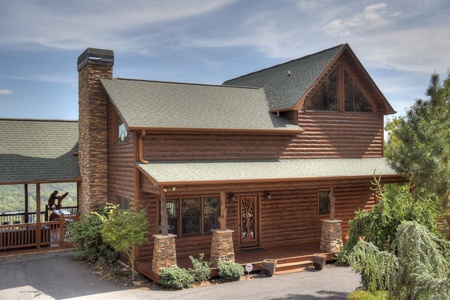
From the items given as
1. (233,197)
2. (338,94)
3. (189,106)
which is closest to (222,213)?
(233,197)

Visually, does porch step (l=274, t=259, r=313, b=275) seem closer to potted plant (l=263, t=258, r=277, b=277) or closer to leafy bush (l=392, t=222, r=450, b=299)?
potted plant (l=263, t=258, r=277, b=277)

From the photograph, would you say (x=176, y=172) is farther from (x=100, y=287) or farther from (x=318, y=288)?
(x=318, y=288)

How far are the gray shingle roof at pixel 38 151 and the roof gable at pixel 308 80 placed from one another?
948cm

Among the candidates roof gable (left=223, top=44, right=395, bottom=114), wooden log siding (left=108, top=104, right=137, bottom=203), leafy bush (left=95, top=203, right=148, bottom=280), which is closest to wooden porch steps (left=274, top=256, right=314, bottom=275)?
leafy bush (left=95, top=203, right=148, bottom=280)

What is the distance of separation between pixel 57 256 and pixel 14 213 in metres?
4.59

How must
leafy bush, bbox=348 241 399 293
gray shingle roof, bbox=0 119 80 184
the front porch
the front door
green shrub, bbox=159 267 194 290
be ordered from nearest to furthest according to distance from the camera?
leafy bush, bbox=348 241 399 293
green shrub, bbox=159 267 194 290
the front porch
the front door
gray shingle roof, bbox=0 119 80 184

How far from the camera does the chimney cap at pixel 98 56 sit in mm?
18453

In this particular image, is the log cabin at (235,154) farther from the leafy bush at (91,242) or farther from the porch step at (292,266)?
the leafy bush at (91,242)

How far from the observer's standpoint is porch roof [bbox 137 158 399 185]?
47.2ft

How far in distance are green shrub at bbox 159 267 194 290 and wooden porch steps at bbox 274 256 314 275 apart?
3.28 meters

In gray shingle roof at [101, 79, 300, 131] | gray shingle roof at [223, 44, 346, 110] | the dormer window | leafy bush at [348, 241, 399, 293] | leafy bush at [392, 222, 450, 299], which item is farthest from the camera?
gray shingle roof at [223, 44, 346, 110]

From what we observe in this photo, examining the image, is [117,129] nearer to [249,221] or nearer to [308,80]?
[249,221]

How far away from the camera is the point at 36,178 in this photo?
18.1 metres

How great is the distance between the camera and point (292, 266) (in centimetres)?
1573
